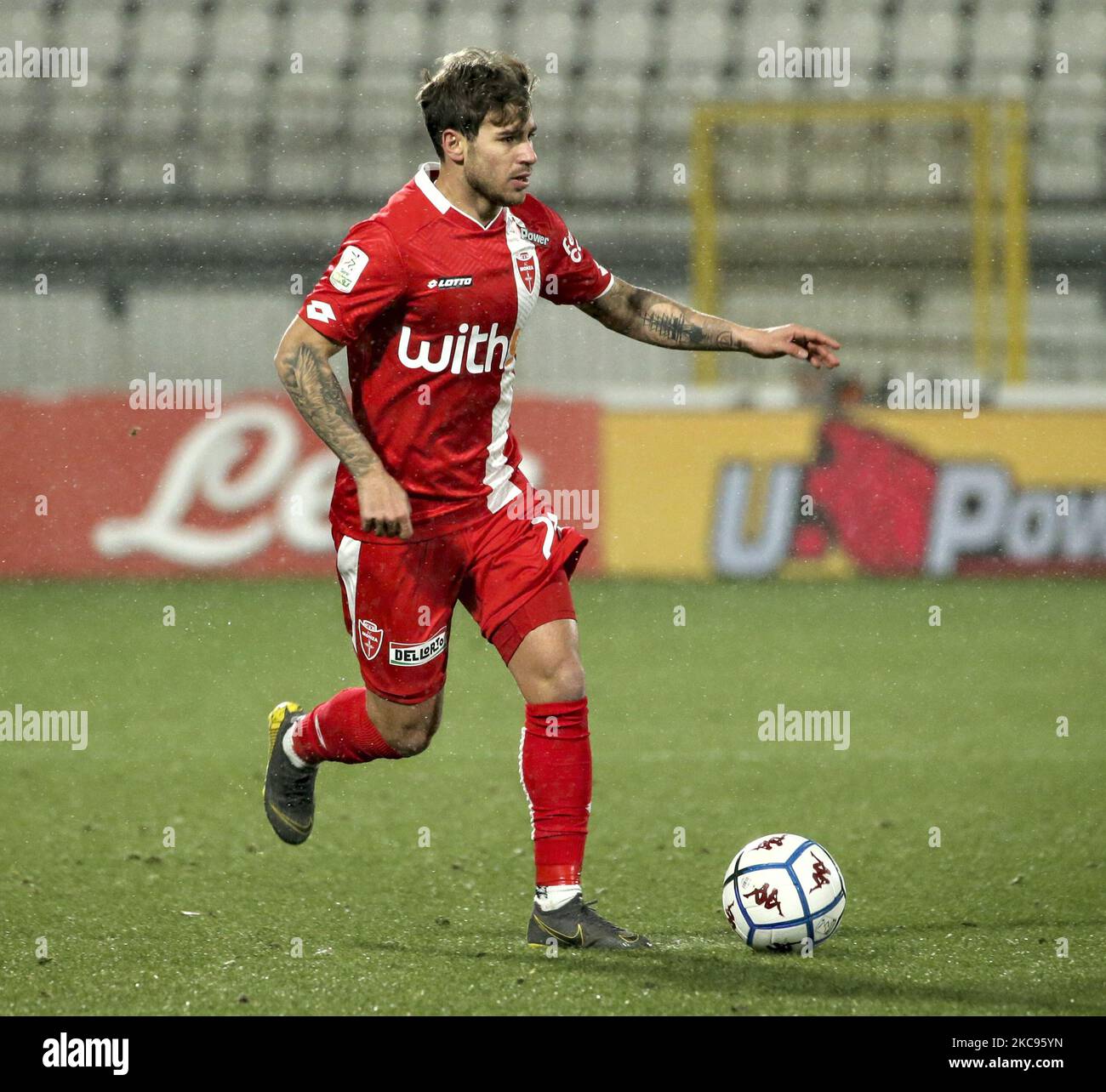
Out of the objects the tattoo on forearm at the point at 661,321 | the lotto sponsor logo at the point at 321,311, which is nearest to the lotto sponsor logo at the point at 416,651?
the lotto sponsor logo at the point at 321,311

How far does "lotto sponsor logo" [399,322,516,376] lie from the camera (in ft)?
13.4

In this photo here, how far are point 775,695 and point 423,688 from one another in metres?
3.99

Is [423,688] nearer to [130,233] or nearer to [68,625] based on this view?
[68,625]

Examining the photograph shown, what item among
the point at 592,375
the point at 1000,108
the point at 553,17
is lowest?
the point at 592,375

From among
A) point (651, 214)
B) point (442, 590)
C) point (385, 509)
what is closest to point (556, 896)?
point (442, 590)

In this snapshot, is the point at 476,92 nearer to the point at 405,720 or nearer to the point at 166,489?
the point at 405,720

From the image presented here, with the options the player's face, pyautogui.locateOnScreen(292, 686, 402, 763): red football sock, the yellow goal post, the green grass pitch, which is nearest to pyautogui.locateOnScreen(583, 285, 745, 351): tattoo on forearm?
the player's face

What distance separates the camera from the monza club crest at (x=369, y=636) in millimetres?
4266

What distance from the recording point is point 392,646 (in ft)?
14.0

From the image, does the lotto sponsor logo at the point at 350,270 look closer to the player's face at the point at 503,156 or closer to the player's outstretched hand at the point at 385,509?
the player's face at the point at 503,156

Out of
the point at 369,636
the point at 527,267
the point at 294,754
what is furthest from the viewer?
the point at 294,754

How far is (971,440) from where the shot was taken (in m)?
12.6

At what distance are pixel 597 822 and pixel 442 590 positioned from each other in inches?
65.3

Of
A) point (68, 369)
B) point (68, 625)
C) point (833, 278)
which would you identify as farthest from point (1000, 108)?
point (68, 625)
